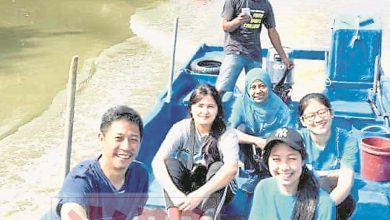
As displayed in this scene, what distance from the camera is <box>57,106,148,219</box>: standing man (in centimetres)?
260

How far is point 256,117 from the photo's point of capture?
167 inches

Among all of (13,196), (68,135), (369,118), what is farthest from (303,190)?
(13,196)

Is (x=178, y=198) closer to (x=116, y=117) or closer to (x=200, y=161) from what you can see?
(x=200, y=161)

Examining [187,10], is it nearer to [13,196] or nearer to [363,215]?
[13,196]

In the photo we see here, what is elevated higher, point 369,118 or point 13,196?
point 369,118

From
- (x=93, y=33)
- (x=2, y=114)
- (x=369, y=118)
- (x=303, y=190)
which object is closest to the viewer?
(x=303, y=190)

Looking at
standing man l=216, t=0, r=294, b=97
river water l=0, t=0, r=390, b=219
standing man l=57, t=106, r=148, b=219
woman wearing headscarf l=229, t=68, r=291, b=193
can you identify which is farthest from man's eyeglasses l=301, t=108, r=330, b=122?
standing man l=216, t=0, r=294, b=97

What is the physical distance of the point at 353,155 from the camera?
350cm

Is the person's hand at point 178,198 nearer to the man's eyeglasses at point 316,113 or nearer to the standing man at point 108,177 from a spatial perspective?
the standing man at point 108,177

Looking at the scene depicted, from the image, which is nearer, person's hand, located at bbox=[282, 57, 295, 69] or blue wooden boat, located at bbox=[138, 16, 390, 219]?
blue wooden boat, located at bbox=[138, 16, 390, 219]

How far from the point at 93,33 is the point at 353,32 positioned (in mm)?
7269

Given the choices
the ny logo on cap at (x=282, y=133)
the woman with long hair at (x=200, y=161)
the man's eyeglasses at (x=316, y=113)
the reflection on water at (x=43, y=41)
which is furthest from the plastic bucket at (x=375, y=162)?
the reflection on water at (x=43, y=41)

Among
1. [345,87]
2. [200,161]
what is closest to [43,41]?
[345,87]

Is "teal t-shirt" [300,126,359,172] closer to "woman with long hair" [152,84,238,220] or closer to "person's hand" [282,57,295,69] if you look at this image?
"woman with long hair" [152,84,238,220]
